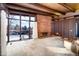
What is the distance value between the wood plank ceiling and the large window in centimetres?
16

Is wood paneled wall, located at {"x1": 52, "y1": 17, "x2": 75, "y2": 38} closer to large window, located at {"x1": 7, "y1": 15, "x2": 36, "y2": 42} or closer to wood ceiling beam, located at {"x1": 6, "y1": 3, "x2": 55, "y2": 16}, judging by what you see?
wood ceiling beam, located at {"x1": 6, "y1": 3, "x2": 55, "y2": 16}

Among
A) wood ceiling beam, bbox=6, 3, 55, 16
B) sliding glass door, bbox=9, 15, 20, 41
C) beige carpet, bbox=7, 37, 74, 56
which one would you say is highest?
wood ceiling beam, bbox=6, 3, 55, 16

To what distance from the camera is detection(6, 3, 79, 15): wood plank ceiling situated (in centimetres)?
229

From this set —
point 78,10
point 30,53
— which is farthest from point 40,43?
point 78,10

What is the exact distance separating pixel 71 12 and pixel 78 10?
0.47 ft

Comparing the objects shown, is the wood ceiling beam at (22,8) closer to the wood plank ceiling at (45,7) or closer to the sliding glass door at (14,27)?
the wood plank ceiling at (45,7)

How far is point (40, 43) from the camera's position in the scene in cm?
240

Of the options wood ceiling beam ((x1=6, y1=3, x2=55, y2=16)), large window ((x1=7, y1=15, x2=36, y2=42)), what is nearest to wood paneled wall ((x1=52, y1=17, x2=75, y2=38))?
wood ceiling beam ((x1=6, y1=3, x2=55, y2=16))

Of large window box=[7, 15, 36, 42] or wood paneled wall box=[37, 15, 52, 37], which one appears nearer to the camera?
large window box=[7, 15, 36, 42]

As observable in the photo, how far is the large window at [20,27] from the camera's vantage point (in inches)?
90.9

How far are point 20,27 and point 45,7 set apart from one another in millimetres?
628

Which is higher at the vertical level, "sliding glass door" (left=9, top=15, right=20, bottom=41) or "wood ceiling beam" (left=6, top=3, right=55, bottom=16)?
"wood ceiling beam" (left=6, top=3, right=55, bottom=16)

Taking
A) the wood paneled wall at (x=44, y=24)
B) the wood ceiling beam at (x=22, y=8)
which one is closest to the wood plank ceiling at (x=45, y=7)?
the wood ceiling beam at (x=22, y=8)

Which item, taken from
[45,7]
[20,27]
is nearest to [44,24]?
[45,7]
